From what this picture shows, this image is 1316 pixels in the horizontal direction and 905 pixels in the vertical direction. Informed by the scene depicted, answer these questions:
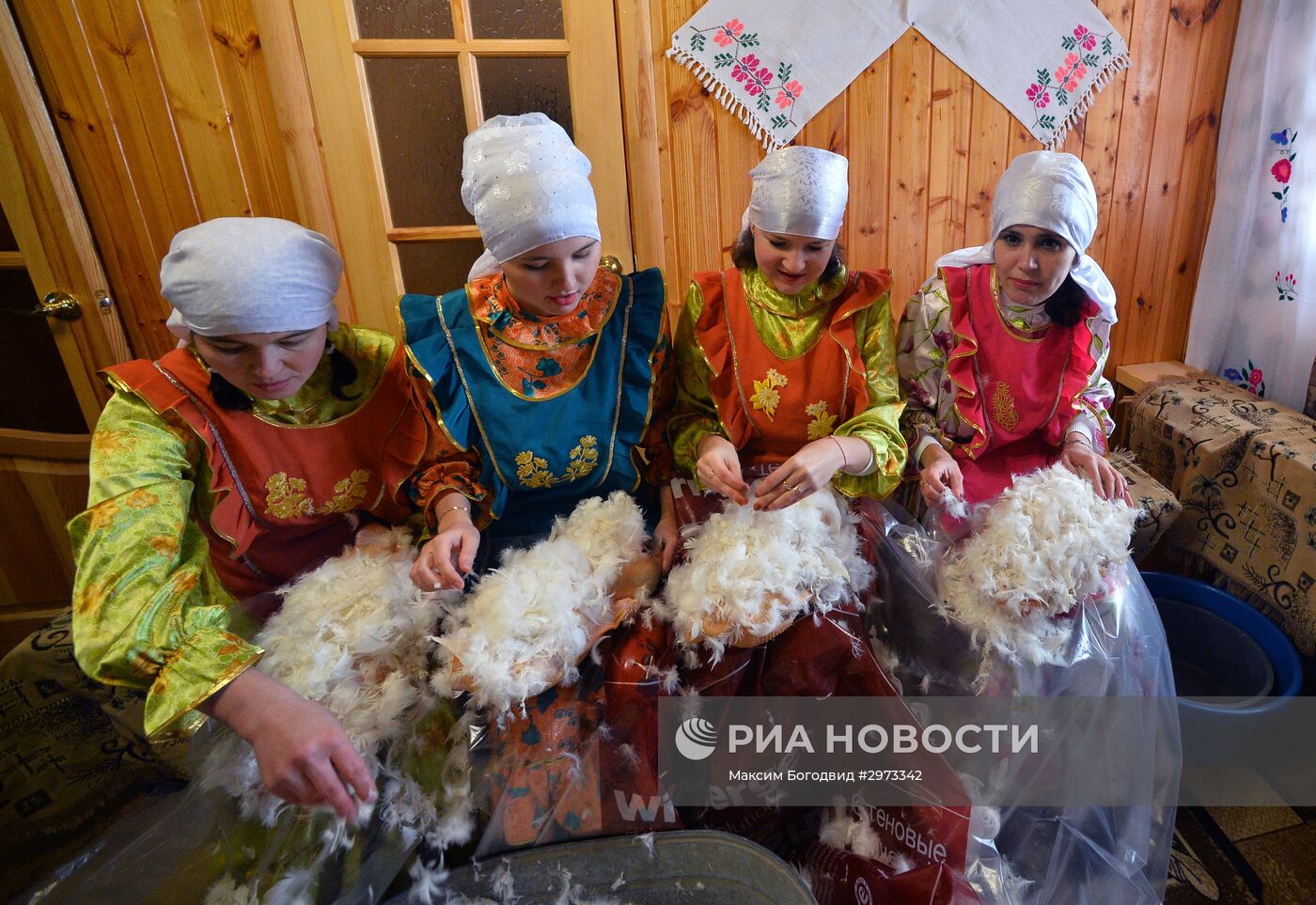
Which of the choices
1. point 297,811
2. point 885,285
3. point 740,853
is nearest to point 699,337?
point 885,285

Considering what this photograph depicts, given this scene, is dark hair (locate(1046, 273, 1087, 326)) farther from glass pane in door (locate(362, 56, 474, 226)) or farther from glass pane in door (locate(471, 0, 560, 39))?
glass pane in door (locate(362, 56, 474, 226))

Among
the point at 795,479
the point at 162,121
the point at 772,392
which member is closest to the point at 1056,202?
the point at 772,392

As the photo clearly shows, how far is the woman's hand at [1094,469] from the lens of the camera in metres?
1.37

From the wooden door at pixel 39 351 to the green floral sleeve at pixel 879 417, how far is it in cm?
185

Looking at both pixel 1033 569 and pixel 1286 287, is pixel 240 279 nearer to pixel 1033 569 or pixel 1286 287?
pixel 1033 569

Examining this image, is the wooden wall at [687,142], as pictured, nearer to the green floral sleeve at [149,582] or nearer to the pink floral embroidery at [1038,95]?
the pink floral embroidery at [1038,95]

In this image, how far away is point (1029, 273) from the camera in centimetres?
142

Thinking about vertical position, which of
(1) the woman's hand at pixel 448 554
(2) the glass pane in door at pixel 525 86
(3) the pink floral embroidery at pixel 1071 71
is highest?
(2) the glass pane in door at pixel 525 86

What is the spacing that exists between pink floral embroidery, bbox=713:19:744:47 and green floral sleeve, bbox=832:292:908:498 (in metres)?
0.93

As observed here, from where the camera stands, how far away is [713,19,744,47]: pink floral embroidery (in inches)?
72.5

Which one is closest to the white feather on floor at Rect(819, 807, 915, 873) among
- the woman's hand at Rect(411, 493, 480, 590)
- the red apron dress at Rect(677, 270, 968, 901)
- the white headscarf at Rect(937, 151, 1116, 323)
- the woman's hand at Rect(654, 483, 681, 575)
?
the red apron dress at Rect(677, 270, 968, 901)

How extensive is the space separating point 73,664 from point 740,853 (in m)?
1.25

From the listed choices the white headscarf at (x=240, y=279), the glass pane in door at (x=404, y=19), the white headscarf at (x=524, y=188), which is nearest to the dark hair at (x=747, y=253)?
the white headscarf at (x=524, y=188)

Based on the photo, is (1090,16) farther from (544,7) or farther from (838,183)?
(544,7)
